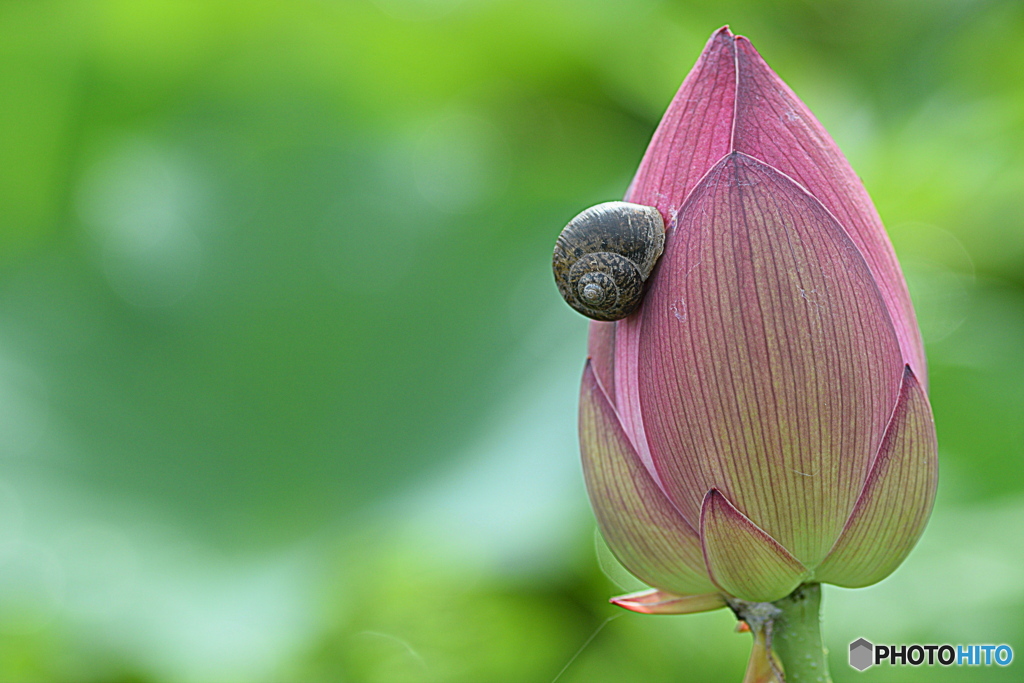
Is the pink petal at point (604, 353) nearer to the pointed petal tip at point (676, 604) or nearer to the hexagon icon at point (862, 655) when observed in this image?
the pointed petal tip at point (676, 604)

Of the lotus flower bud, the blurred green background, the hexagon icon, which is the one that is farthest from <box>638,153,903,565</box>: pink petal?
the blurred green background

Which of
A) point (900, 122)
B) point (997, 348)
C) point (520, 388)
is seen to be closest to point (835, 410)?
point (520, 388)

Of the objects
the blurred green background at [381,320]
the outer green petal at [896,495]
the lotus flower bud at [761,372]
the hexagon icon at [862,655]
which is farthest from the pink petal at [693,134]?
the blurred green background at [381,320]

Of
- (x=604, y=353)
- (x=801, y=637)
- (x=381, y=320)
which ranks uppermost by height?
(x=381, y=320)

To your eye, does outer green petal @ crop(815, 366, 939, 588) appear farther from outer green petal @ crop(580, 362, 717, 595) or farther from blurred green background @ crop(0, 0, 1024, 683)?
blurred green background @ crop(0, 0, 1024, 683)

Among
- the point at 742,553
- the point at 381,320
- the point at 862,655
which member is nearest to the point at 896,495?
the point at 742,553

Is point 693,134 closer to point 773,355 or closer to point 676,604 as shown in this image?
point 773,355

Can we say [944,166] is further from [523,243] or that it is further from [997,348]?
[523,243]
